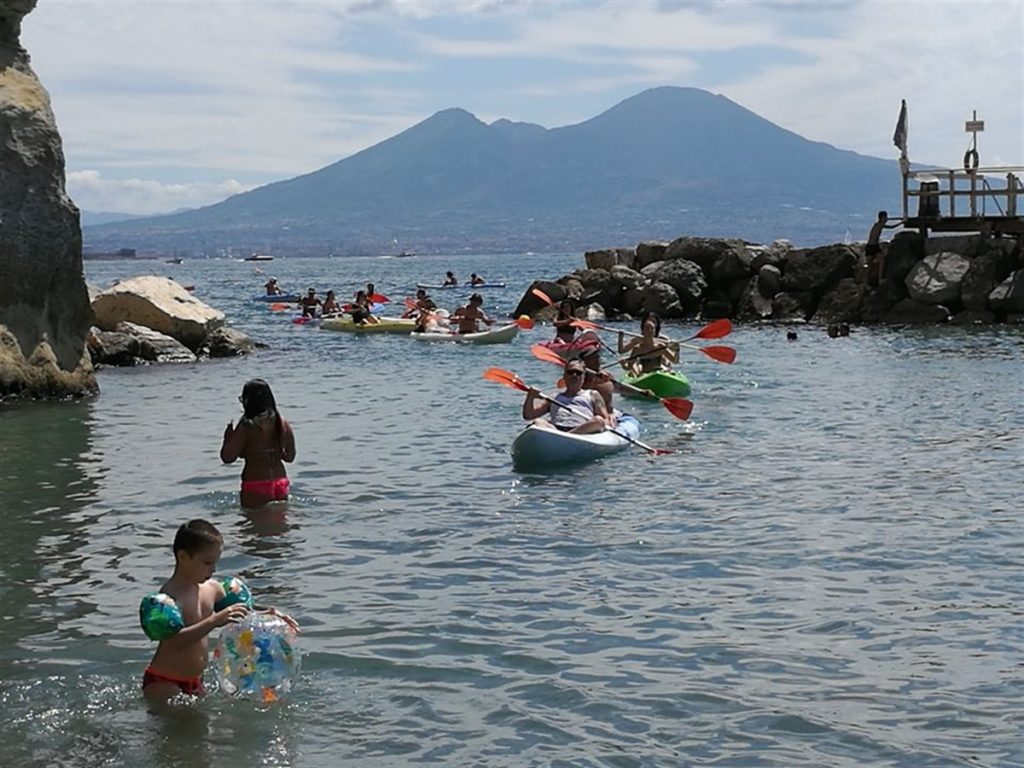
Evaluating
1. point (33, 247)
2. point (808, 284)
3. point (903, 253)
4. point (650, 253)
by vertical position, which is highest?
point (33, 247)

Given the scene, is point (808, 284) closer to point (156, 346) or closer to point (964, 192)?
point (964, 192)

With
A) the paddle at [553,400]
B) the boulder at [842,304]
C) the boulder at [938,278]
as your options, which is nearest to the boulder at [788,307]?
the boulder at [842,304]

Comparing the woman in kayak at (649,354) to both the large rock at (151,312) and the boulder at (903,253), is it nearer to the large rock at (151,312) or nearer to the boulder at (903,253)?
the large rock at (151,312)

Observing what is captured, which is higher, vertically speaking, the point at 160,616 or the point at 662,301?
the point at 662,301

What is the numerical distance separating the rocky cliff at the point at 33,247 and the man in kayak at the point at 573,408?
8757 mm

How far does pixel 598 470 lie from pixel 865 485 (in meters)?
2.84

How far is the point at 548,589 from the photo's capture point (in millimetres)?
10492

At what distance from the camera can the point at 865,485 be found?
572 inches

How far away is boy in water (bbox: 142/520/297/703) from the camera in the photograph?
7488 mm

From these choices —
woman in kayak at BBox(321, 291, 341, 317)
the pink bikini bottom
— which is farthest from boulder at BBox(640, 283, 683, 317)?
the pink bikini bottom

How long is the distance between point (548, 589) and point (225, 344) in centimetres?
2203

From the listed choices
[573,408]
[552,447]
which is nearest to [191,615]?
[552,447]

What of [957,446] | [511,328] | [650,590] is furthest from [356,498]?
[511,328]

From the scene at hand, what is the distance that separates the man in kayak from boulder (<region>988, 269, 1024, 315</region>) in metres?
22.8
